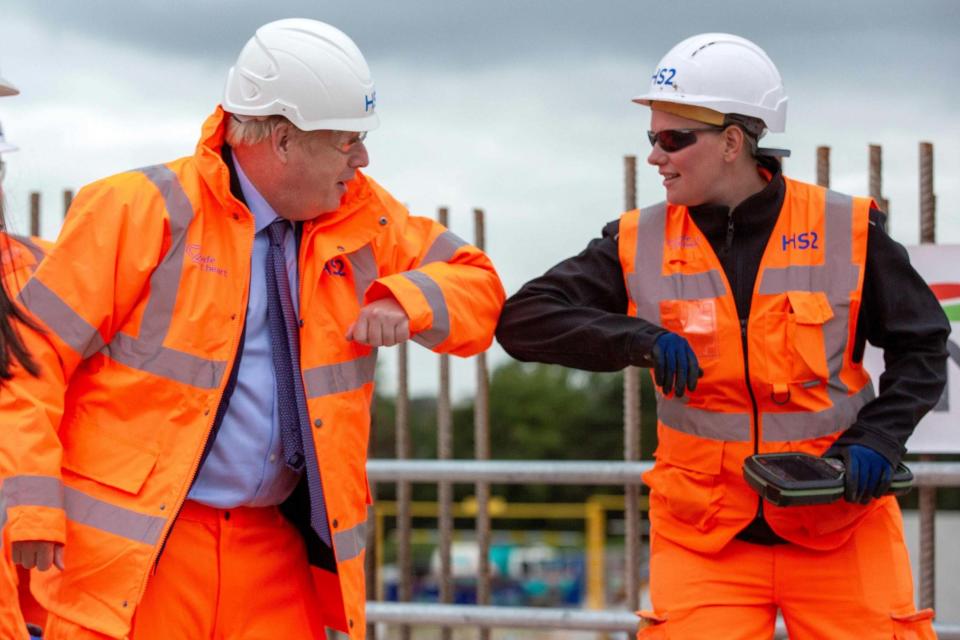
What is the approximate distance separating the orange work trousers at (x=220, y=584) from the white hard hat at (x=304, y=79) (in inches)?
43.7

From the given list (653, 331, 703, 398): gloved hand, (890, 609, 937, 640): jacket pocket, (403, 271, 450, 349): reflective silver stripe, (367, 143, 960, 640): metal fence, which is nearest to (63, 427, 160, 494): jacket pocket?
(403, 271, 450, 349): reflective silver stripe

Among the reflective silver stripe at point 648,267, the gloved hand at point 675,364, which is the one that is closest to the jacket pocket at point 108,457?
the gloved hand at point 675,364

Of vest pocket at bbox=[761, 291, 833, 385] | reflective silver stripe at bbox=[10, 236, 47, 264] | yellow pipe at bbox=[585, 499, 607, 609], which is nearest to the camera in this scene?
vest pocket at bbox=[761, 291, 833, 385]

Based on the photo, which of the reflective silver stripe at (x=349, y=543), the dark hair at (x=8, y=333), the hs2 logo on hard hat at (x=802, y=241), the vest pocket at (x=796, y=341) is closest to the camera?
the dark hair at (x=8, y=333)

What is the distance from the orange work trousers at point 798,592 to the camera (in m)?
4.14

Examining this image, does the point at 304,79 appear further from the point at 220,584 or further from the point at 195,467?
the point at 220,584

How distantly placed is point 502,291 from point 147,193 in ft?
3.86

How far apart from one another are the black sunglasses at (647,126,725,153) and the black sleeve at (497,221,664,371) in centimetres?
32

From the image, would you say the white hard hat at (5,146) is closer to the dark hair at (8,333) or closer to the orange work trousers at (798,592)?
the dark hair at (8,333)

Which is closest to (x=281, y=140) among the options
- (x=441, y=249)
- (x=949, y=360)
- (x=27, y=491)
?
(x=441, y=249)

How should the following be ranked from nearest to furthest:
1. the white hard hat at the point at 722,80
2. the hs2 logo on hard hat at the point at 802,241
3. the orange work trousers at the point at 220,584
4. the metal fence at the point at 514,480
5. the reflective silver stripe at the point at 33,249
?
the orange work trousers at the point at 220,584
the hs2 logo on hard hat at the point at 802,241
the white hard hat at the point at 722,80
the reflective silver stripe at the point at 33,249
the metal fence at the point at 514,480

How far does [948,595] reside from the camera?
27031mm

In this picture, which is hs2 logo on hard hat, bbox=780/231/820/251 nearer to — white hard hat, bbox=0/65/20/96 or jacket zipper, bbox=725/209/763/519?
jacket zipper, bbox=725/209/763/519

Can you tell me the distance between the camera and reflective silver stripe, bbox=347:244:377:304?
4.14 m
